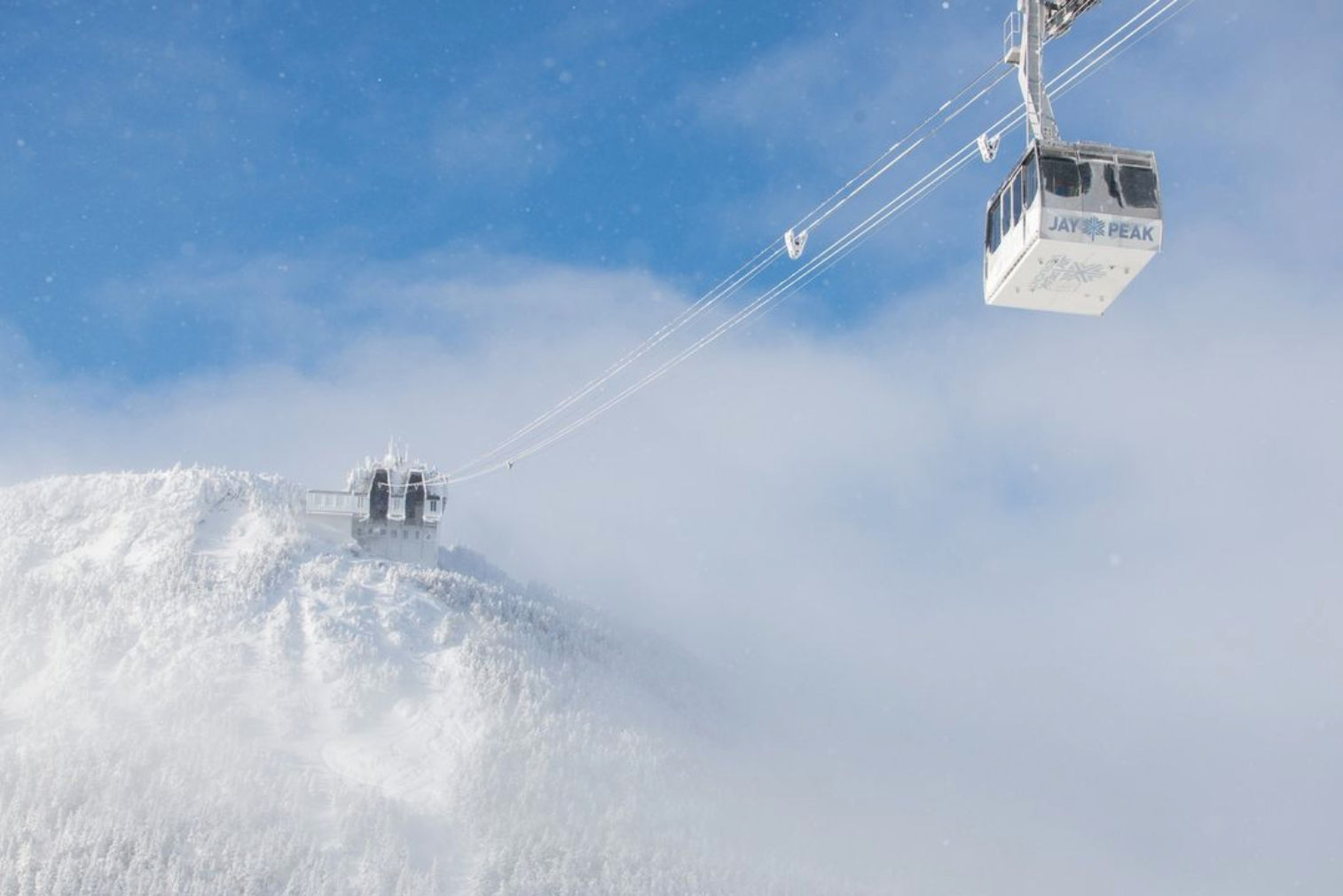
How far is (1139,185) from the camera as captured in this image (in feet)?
86.6

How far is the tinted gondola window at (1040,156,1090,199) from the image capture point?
1008 inches

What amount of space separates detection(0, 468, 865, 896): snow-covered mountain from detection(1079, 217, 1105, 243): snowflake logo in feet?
263

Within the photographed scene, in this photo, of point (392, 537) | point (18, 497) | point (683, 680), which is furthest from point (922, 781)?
point (18, 497)

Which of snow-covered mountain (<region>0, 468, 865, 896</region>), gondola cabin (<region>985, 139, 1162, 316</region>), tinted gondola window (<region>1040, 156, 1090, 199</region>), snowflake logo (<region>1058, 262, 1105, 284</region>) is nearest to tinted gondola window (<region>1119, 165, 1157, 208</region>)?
gondola cabin (<region>985, 139, 1162, 316</region>)

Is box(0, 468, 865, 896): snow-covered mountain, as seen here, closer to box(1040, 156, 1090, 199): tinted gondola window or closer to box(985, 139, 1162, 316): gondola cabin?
box(985, 139, 1162, 316): gondola cabin

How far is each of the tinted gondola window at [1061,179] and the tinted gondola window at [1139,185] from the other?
0.97 metres

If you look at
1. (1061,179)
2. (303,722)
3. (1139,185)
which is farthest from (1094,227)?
(303,722)

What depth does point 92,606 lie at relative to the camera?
403 feet

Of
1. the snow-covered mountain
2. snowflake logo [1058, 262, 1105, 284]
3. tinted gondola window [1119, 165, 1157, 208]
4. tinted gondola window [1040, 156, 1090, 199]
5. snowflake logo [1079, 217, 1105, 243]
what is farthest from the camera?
the snow-covered mountain

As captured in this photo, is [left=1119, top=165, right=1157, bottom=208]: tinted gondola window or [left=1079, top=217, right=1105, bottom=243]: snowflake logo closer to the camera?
[left=1079, top=217, right=1105, bottom=243]: snowflake logo

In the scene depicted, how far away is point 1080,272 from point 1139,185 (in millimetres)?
2367

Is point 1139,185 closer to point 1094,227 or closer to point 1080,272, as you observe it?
point 1094,227

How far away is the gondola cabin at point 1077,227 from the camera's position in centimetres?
2534

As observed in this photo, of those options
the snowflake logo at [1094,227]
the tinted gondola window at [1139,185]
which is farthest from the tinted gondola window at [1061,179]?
the tinted gondola window at [1139,185]
